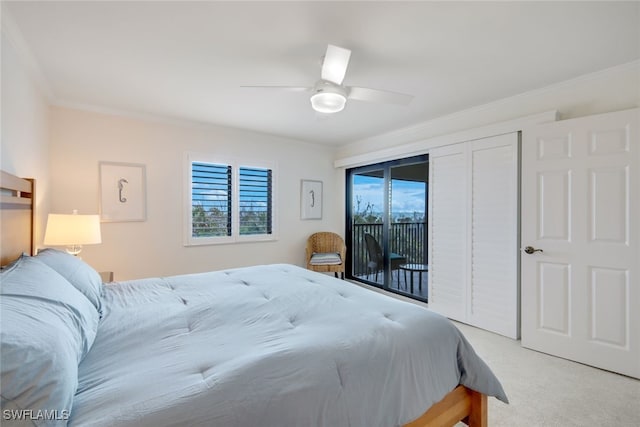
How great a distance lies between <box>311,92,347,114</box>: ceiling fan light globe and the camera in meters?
2.13

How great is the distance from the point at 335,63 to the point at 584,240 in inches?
96.6

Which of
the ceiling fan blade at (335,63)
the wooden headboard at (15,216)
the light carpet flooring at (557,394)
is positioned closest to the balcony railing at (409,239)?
the light carpet flooring at (557,394)

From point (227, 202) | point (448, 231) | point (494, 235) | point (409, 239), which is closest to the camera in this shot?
point (494, 235)

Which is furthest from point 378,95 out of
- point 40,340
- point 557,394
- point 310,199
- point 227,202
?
point 310,199

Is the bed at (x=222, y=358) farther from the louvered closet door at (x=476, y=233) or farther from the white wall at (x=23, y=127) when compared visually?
the louvered closet door at (x=476, y=233)

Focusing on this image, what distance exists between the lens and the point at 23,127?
221 cm

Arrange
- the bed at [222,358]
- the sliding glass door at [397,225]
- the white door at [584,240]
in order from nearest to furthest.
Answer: the bed at [222,358]
the white door at [584,240]
the sliding glass door at [397,225]

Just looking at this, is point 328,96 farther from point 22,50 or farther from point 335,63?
point 22,50

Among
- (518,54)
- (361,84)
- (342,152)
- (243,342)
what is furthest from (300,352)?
(342,152)

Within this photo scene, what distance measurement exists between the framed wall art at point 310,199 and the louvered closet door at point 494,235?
243 cm

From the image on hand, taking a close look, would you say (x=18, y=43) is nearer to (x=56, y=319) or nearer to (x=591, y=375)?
(x=56, y=319)

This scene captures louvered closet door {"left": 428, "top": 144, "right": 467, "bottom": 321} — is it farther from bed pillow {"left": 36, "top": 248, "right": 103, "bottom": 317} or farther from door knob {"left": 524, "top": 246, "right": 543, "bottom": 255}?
bed pillow {"left": 36, "top": 248, "right": 103, "bottom": 317}

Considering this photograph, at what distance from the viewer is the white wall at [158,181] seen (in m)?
3.15

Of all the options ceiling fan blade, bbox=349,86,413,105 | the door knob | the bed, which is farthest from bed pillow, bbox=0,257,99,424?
the door knob
